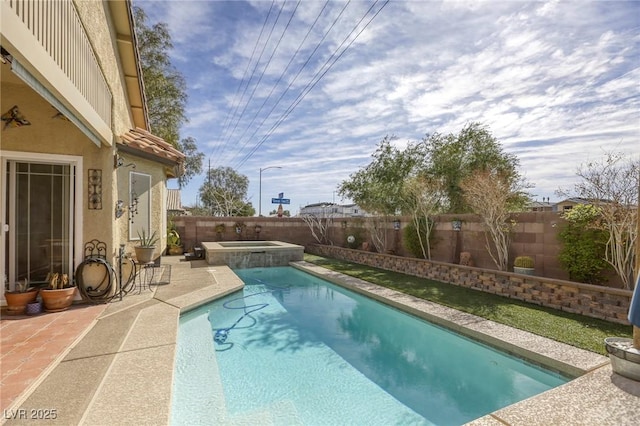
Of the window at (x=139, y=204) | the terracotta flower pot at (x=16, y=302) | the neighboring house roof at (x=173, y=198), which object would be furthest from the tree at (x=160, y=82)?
the terracotta flower pot at (x=16, y=302)

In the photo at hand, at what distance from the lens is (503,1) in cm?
751

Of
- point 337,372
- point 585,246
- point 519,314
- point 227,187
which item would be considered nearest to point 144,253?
point 337,372

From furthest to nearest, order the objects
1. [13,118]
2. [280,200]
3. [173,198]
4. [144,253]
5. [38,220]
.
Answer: [173,198]
[280,200]
[144,253]
[38,220]
[13,118]

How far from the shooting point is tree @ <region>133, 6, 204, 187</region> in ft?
67.0

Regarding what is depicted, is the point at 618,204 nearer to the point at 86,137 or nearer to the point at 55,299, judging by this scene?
the point at 86,137

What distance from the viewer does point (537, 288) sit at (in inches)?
315

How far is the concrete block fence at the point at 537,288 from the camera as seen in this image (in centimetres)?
658

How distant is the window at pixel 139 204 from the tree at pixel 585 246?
12.0m

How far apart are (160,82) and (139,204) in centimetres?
1437

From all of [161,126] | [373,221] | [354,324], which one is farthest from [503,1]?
[161,126]

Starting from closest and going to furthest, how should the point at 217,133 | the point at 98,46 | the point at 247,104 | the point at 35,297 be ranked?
the point at 35,297 → the point at 98,46 → the point at 247,104 → the point at 217,133

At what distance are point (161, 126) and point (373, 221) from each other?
16.1 meters

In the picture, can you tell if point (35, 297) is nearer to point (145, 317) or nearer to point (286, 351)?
point (145, 317)

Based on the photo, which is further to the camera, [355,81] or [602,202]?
[355,81]
